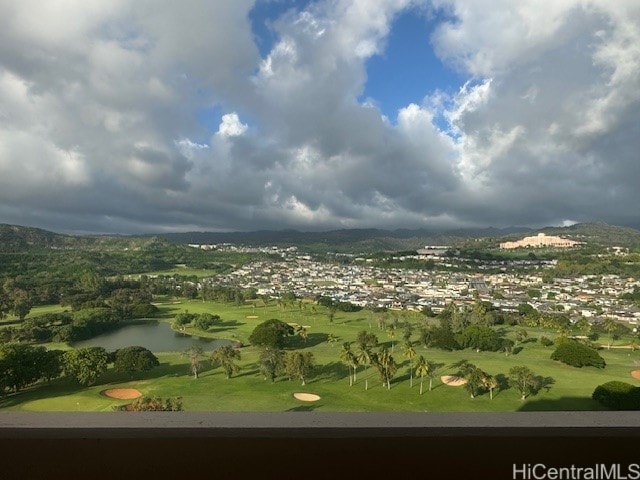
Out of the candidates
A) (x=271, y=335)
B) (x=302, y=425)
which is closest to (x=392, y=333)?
(x=271, y=335)

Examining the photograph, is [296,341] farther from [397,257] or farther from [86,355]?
[397,257]

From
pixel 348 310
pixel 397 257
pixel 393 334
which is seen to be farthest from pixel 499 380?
pixel 397 257

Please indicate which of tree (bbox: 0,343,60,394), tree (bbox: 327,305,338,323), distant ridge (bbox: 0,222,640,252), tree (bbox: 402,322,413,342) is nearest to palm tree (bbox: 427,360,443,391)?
tree (bbox: 402,322,413,342)

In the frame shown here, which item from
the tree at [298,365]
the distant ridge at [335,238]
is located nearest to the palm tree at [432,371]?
the tree at [298,365]

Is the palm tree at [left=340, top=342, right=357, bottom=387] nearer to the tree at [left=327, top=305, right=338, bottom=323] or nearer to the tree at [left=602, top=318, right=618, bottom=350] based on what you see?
the tree at [left=327, top=305, right=338, bottom=323]

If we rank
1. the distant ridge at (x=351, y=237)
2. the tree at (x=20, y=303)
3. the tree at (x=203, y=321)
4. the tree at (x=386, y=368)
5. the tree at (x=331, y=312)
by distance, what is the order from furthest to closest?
the distant ridge at (x=351, y=237) → the tree at (x=331, y=312) → the tree at (x=203, y=321) → the tree at (x=386, y=368) → the tree at (x=20, y=303)

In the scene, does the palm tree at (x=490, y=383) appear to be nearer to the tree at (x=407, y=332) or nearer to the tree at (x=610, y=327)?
the tree at (x=407, y=332)
